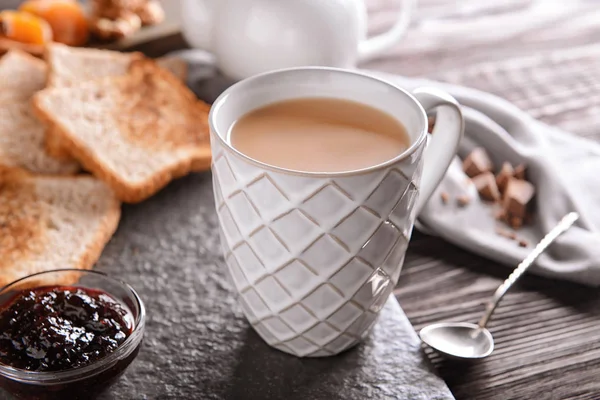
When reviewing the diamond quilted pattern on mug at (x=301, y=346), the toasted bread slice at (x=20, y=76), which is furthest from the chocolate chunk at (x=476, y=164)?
the toasted bread slice at (x=20, y=76)

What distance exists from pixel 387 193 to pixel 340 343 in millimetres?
289

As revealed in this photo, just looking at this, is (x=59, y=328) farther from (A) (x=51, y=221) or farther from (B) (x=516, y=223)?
(B) (x=516, y=223)

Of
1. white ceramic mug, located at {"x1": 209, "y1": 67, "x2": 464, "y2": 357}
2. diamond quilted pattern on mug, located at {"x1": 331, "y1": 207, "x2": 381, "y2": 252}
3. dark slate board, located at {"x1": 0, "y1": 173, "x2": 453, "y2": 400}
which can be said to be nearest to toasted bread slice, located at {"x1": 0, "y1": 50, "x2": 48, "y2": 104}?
dark slate board, located at {"x1": 0, "y1": 173, "x2": 453, "y2": 400}

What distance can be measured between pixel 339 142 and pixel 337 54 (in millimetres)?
619

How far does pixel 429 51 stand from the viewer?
200 centimetres

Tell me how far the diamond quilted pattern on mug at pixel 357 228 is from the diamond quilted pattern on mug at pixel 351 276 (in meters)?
0.03

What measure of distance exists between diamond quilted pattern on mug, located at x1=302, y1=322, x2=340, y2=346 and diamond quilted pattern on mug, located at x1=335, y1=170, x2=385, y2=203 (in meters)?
0.24

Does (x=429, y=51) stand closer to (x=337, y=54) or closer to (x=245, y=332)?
(x=337, y=54)

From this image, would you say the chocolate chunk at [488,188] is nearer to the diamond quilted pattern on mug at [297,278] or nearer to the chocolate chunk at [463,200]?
the chocolate chunk at [463,200]

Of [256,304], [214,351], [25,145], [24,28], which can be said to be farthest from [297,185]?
[24,28]

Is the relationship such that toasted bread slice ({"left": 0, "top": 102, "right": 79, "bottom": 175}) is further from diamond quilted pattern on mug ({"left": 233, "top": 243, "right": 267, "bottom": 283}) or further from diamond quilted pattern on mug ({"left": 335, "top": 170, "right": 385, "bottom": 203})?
diamond quilted pattern on mug ({"left": 335, "top": 170, "right": 385, "bottom": 203})

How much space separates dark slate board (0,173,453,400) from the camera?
3.34 feet

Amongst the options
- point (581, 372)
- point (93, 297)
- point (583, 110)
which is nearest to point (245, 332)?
point (93, 297)

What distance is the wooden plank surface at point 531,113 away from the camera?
1058mm
